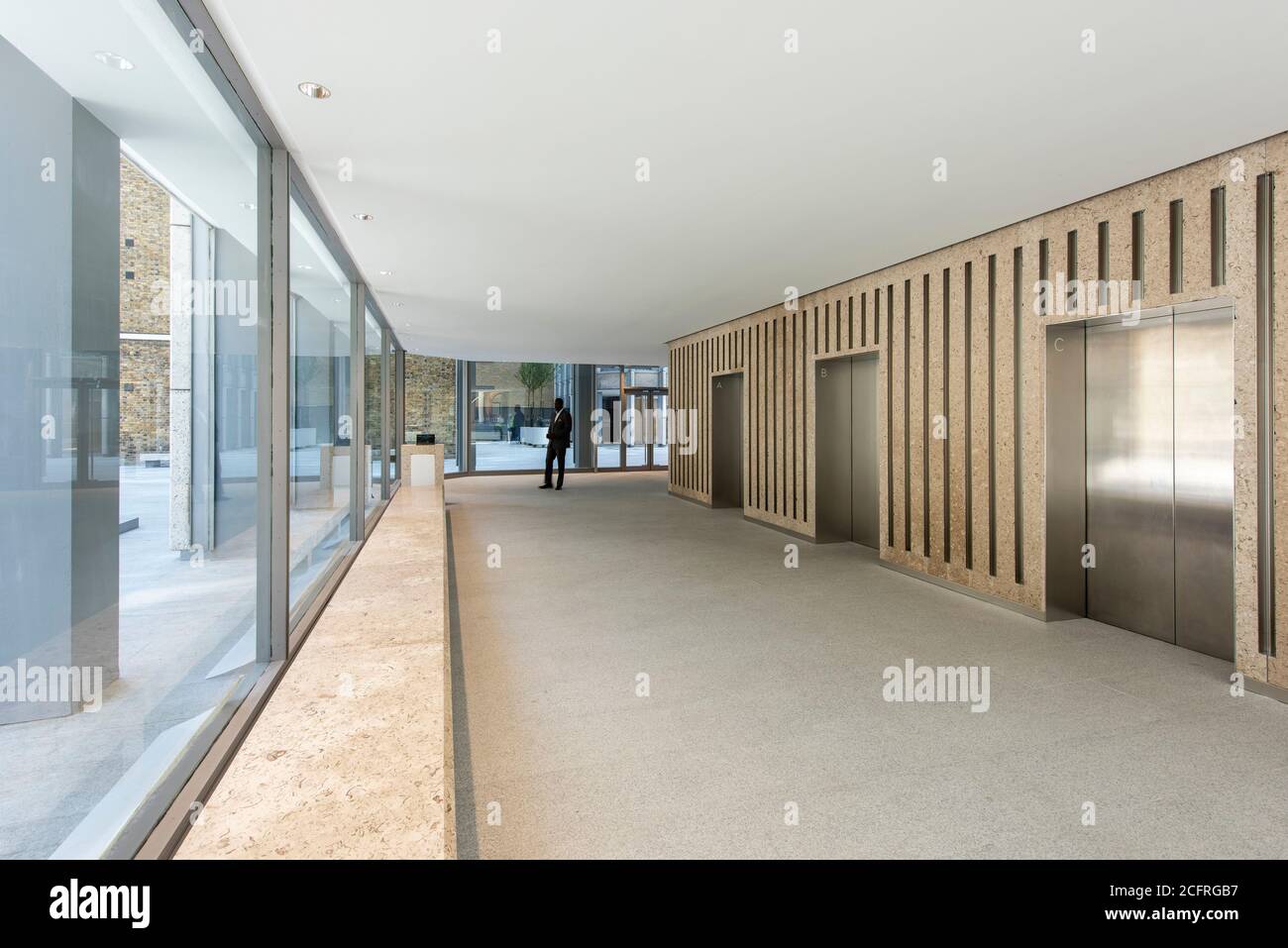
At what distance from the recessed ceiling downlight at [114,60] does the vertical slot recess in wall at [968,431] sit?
5972 millimetres

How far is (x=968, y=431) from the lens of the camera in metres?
6.11

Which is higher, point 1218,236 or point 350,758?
point 1218,236

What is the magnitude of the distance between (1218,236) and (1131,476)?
1.71 meters

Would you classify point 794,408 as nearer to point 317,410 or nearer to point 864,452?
point 864,452

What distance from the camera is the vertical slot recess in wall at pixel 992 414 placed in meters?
5.78

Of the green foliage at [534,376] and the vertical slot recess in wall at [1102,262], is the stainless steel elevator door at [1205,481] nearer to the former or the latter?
the vertical slot recess in wall at [1102,262]

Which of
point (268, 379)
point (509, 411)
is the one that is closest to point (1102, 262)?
point (268, 379)

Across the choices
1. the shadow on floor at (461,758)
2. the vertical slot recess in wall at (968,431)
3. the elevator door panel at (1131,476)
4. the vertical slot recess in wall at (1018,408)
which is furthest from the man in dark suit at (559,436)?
the elevator door panel at (1131,476)

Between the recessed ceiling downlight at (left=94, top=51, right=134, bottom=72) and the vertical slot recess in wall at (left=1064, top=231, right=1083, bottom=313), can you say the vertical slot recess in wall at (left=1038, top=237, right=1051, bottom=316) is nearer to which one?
the vertical slot recess in wall at (left=1064, top=231, right=1083, bottom=313)

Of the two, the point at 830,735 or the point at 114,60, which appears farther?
the point at 830,735

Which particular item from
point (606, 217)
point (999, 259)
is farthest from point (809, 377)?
point (606, 217)

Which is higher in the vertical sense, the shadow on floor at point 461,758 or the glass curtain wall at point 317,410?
the glass curtain wall at point 317,410
